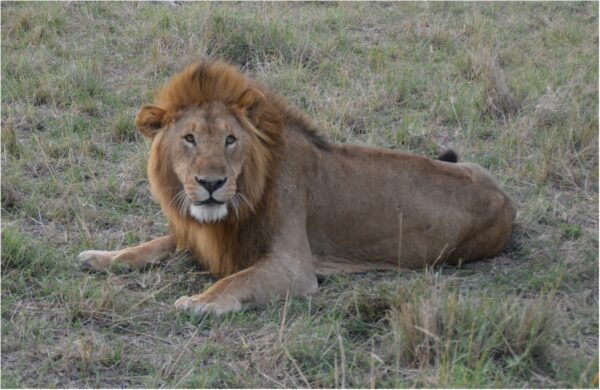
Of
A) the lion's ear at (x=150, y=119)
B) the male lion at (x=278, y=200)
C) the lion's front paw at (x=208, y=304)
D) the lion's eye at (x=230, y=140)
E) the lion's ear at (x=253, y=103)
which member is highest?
the lion's ear at (x=253, y=103)

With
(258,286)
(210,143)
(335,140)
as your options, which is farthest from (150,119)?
(335,140)

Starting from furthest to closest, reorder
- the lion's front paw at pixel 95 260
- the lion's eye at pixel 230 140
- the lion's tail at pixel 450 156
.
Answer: the lion's tail at pixel 450 156 < the lion's front paw at pixel 95 260 < the lion's eye at pixel 230 140

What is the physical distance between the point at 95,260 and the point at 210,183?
2.90ft

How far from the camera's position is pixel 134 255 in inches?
195

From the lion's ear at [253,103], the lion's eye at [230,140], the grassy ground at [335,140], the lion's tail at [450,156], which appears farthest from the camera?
the lion's tail at [450,156]

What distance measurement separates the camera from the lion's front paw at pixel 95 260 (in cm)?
486

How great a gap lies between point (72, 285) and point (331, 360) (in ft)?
4.45

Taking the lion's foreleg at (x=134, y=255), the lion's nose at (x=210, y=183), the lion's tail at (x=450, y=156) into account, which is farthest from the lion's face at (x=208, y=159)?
the lion's tail at (x=450, y=156)

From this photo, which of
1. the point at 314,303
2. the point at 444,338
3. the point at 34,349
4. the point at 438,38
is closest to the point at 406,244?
the point at 314,303

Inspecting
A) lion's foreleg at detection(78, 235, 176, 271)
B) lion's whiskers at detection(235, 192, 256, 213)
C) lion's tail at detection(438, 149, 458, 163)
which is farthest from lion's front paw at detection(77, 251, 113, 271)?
lion's tail at detection(438, 149, 458, 163)

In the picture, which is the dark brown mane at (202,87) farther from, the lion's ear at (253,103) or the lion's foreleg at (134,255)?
the lion's foreleg at (134,255)

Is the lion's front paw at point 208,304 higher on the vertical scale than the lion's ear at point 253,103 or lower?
lower

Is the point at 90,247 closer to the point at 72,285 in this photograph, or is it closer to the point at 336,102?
the point at 72,285

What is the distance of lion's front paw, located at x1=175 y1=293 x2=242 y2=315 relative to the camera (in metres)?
4.31
